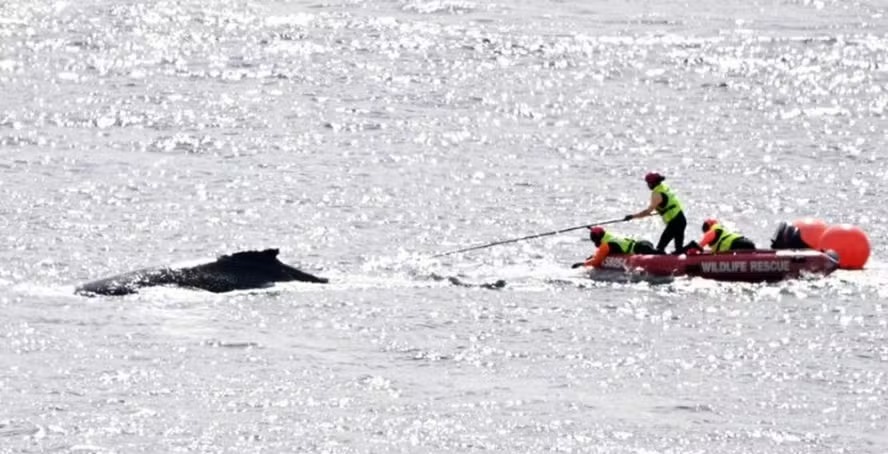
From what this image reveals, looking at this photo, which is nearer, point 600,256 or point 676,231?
point 600,256

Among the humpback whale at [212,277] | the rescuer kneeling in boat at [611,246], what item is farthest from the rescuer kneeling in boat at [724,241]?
the humpback whale at [212,277]

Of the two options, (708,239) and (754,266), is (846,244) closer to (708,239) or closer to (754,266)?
(754,266)

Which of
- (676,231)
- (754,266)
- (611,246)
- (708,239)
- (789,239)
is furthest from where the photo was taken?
(676,231)

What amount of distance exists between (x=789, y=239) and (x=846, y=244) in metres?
1.14

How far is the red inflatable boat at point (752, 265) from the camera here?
37.0m

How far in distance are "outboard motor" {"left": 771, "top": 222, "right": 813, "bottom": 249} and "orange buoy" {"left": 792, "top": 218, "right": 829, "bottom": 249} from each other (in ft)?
0.44

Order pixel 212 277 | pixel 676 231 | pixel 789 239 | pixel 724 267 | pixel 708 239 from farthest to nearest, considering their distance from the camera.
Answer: pixel 676 231
pixel 789 239
pixel 708 239
pixel 724 267
pixel 212 277

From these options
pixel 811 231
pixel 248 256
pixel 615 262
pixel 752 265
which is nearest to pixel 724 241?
pixel 752 265

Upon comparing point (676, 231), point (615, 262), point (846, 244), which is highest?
point (846, 244)

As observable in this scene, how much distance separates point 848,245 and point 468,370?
434 inches

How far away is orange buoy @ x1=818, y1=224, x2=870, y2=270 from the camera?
37.8 m

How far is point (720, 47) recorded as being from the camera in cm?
8762

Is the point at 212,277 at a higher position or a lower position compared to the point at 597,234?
lower

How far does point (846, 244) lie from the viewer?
124 feet
